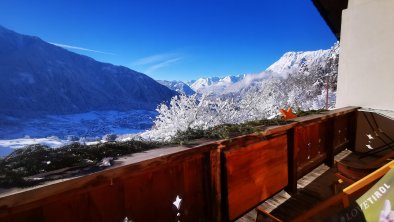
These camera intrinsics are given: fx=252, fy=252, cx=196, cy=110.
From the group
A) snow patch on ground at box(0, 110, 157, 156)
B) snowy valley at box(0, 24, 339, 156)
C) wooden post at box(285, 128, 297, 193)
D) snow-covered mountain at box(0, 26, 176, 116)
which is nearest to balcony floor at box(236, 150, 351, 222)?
wooden post at box(285, 128, 297, 193)

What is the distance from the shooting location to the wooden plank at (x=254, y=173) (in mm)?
2174

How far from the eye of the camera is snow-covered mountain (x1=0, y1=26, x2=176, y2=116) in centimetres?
8550

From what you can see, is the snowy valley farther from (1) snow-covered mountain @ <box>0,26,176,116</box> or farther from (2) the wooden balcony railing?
(2) the wooden balcony railing

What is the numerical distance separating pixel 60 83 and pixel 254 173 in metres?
112

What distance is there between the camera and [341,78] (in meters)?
5.20

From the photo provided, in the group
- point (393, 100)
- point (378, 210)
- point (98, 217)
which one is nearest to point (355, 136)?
point (393, 100)

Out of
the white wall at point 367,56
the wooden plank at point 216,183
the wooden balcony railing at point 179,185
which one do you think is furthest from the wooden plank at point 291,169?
the white wall at point 367,56

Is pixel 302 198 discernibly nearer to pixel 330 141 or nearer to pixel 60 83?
pixel 330 141

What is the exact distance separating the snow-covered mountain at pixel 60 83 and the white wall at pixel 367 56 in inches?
3526

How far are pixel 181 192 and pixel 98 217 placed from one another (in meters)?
0.62

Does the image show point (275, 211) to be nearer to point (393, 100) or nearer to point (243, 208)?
point (243, 208)

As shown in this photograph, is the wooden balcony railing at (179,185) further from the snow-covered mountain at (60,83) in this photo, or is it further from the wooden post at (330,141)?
the snow-covered mountain at (60,83)

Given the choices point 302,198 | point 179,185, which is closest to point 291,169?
point 302,198

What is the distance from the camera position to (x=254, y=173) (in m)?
2.41
